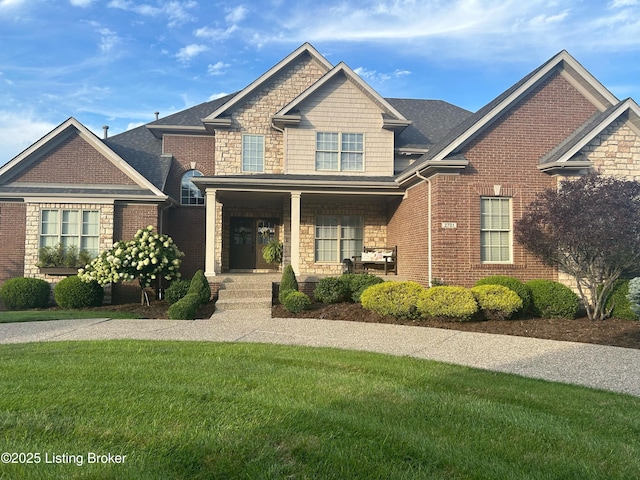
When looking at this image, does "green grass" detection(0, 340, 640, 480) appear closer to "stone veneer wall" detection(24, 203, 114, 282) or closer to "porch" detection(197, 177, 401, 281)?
"stone veneer wall" detection(24, 203, 114, 282)

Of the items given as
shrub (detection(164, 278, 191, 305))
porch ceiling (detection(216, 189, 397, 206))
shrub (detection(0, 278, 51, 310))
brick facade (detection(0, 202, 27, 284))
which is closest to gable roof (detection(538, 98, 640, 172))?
porch ceiling (detection(216, 189, 397, 206))

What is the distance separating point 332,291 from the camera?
12.5m

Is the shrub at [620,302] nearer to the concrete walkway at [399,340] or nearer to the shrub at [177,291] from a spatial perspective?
the concrete walkway at [399,340]

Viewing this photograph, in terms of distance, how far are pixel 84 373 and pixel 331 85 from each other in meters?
13.0

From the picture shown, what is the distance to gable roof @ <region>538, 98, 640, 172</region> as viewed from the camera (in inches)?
472

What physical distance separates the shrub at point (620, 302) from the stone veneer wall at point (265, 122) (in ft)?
35.9

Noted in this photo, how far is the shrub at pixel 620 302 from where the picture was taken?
34.3 ft

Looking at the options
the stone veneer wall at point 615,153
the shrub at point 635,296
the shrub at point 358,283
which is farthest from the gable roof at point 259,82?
the shrub at point 635,296

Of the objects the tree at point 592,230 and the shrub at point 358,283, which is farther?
the shrub at point 358,283

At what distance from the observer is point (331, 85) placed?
15672mm

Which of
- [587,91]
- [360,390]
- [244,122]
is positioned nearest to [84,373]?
[360,390]

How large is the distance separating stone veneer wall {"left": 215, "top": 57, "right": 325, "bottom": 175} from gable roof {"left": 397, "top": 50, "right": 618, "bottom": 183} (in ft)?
18.4

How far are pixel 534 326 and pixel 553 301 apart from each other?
4.60 ft

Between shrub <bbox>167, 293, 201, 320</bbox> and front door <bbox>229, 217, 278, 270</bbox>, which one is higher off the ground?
front door <bbox>229, 217, 278, 270</bbox>
